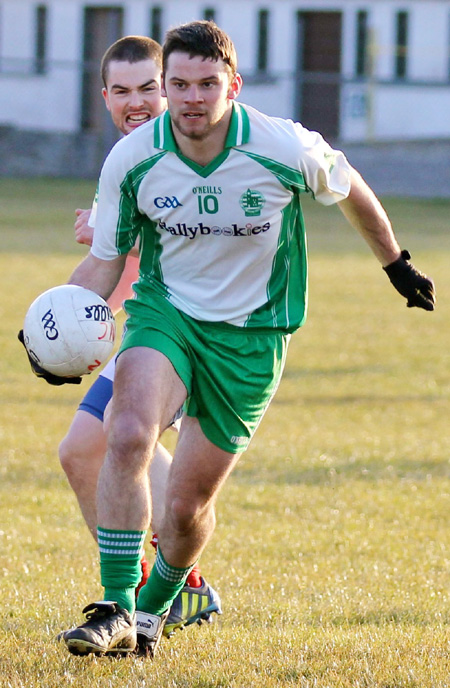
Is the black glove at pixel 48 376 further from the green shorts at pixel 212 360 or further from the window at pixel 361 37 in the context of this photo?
the window at pixel 361 37

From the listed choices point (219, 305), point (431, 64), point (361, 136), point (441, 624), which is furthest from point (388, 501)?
point (431, 64)

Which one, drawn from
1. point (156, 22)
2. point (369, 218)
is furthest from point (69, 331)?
point (156, 22)

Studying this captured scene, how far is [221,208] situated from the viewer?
4547mm

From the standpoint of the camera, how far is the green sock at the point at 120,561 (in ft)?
14.1

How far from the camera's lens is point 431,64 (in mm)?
36750

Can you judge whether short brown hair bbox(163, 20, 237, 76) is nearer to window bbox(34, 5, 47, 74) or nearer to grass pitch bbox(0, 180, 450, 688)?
grass pitch bbox(0, 180, 450, 688)

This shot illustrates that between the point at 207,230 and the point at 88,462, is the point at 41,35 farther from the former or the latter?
the point at 207,230

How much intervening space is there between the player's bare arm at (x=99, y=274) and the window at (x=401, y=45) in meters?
33.2

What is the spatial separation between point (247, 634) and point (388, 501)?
3.50 metres

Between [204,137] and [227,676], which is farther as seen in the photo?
[204,137]

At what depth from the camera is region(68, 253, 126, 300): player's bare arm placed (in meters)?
4.73

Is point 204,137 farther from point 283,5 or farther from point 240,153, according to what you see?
point 283,5

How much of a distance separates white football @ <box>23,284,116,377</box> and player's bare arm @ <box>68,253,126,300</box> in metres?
0.04

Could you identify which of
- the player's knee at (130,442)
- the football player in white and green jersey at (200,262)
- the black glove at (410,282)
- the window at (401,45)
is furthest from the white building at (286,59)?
the player's knee at (130,442)
